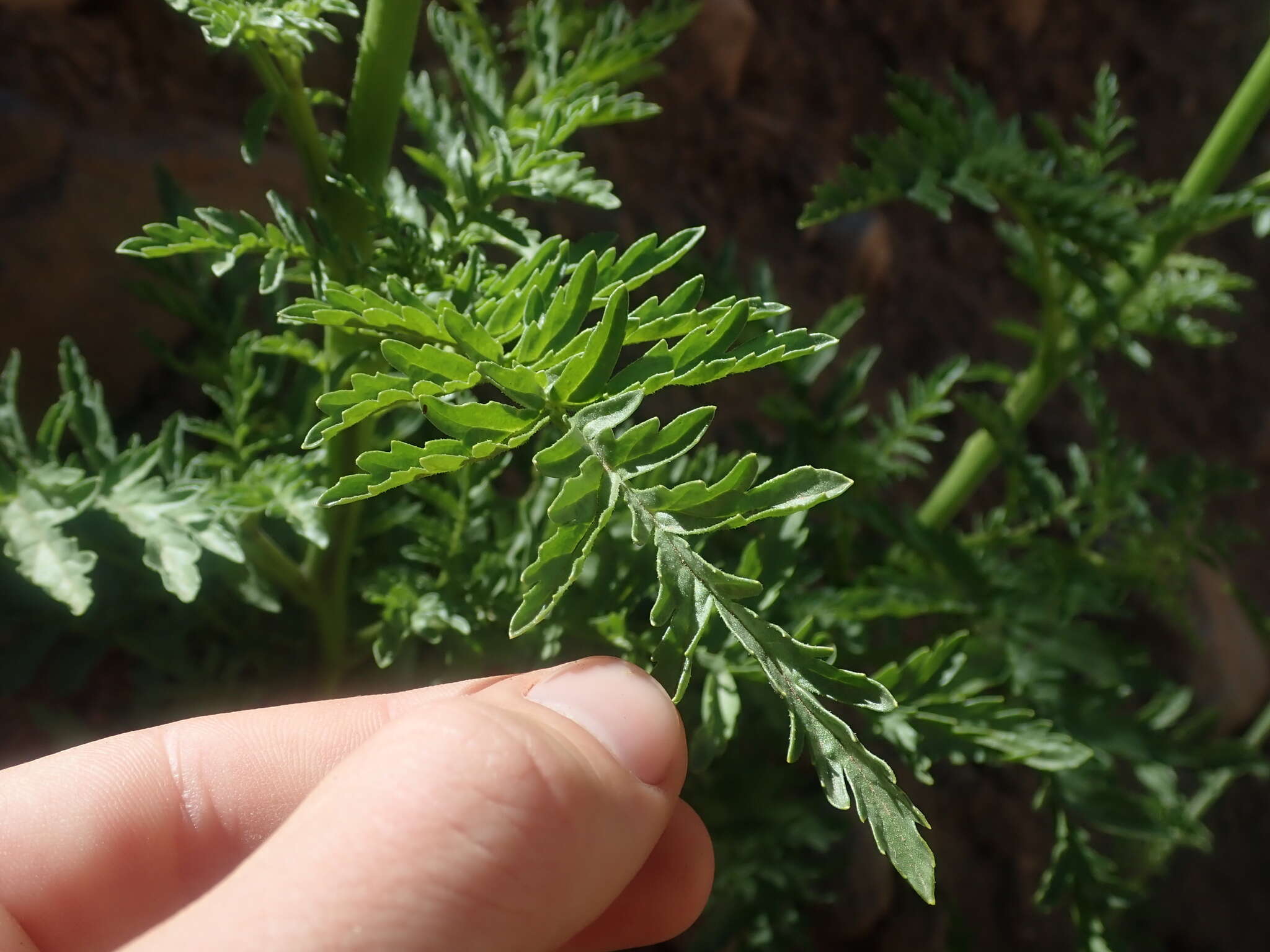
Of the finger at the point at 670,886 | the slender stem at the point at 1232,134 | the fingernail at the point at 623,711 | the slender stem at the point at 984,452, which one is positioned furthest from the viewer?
the slender stem at the point at 984,452

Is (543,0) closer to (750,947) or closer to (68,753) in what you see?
(68,753)

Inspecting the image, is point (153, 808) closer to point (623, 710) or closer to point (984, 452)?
point (623, 710)

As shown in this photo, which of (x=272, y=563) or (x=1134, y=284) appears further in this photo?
(x=1134, y=284)

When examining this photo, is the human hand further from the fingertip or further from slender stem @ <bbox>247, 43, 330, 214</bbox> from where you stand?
slender stem @ <bbox>247, 43, 330, 214</bbox>

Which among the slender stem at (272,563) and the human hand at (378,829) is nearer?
the human hand at (378,829)

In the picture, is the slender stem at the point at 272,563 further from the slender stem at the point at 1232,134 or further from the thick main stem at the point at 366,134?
the slender stem at the point at 1232,134

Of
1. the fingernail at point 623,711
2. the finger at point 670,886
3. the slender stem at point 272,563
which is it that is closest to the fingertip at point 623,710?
the fingernail at point 623,711

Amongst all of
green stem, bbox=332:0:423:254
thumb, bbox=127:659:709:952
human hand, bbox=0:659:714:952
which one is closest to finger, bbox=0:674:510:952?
human hand, bbox=0:659:714:952

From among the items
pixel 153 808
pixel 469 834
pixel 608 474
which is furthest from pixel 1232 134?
pixel 153 808
